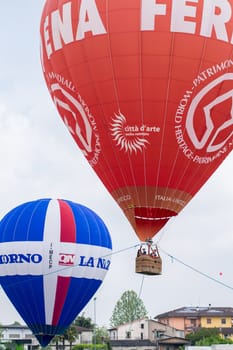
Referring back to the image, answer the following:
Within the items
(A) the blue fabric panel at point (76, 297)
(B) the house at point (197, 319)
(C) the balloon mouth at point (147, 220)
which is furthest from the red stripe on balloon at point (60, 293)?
(B) the house at point (197, 319)

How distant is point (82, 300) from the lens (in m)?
38.0

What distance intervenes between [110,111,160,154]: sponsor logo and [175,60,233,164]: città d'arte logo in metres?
0.94

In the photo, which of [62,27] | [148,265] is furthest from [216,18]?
[148,265]

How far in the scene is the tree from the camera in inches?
3949

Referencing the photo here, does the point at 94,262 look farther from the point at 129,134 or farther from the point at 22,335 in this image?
the point at 22,335

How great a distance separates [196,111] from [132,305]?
7684 cm

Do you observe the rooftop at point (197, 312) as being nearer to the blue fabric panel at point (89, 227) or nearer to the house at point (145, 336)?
the house at point (145, 336)

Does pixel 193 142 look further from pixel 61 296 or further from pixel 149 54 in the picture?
pixel 61 296

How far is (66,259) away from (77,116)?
10.6 metres

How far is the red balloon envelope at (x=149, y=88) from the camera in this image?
1041 inches

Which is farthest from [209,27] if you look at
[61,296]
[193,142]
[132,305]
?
[132,305]

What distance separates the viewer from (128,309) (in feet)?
333

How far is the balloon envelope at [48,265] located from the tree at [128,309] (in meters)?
61.5

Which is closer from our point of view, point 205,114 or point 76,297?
point 205,114
